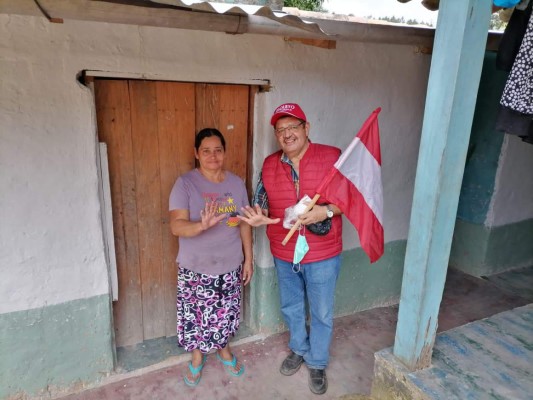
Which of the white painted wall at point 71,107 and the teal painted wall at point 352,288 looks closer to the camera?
the white painted wall at point 71,107

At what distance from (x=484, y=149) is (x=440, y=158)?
350cm

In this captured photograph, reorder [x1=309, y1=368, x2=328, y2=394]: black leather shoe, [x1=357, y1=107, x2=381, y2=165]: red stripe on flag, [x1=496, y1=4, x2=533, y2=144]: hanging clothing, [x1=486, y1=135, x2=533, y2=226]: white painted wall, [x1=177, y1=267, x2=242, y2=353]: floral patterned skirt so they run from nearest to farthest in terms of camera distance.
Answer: [x1=496, y1=4, x2=533, y2=144]: hanging clothing → [x1=357, y1=107, x2=381, y2=165]: red stripe on flag → [x1=177, y1=267, x2=242, y2=353]: floral patterned skirt → [x1=309, y1=368, x2=328, y2=394]: black leather shoe → [x1=486, y1=135, x2=533, y2=226]: white painted wall

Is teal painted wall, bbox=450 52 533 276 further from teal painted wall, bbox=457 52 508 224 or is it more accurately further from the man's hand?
the man's hand

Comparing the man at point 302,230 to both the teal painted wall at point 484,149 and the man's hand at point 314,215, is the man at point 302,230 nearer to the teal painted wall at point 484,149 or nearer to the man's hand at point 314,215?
the man's hand at point 314,215

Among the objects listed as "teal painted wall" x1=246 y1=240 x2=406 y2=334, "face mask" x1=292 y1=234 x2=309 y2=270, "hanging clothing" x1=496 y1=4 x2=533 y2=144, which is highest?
"hanging clothing" x1=496 y1=4 x2=533 y2=144

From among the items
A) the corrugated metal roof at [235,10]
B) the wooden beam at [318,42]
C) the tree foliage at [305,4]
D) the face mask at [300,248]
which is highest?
the tree foliage at [305,4]

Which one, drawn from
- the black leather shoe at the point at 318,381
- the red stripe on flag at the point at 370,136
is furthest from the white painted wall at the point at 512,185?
the black leather shoe at the point at 318,381

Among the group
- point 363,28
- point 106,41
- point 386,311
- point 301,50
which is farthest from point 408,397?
point 106,41

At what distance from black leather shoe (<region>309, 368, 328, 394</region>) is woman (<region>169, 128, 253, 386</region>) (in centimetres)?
57

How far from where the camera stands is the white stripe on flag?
2727 mm

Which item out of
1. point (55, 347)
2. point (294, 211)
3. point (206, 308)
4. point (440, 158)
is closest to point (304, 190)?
point (294, 211)

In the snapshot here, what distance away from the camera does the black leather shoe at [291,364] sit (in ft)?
11.0

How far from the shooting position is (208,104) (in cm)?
320

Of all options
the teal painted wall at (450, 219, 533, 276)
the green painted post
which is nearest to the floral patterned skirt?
the green painted post
